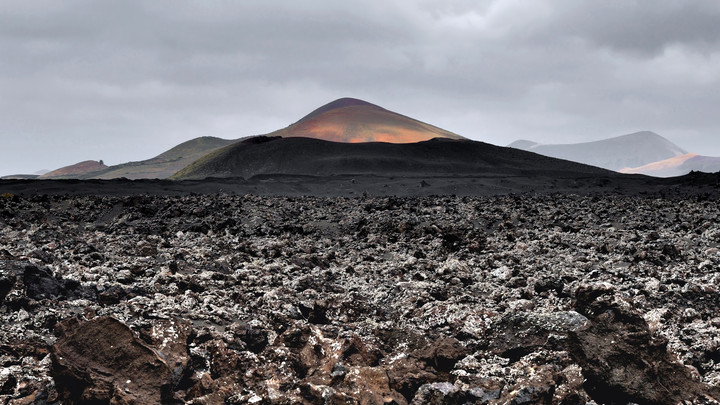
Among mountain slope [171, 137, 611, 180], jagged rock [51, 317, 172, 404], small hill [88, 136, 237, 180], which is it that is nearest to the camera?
jagged rock [51, 317, 172, 404]

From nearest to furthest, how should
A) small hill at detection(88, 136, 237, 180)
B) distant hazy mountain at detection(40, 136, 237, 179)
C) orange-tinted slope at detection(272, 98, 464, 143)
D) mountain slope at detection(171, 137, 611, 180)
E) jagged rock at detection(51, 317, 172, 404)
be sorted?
jagged rock at detection(51, 317, 172, 404)
mountain slope at detection(171, 137, 611, 180)
orange-tinted slope at detection(272, 98, 464, 143)
small hill at detection(88, 136, 237, 180)
distant hazy mountain at detection(40, 136, 237, 179)

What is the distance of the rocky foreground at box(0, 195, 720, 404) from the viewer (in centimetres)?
371

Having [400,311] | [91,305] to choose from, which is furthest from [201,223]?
[400,311]

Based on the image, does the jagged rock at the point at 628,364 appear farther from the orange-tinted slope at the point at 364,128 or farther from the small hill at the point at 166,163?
the small hill at the point at 166,163

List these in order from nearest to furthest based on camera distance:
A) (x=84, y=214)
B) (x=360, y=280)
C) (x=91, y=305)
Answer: (x=91, y=305), (x=360, y=280), (x=84, y=214)

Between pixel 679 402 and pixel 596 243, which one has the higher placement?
pixel 596 243

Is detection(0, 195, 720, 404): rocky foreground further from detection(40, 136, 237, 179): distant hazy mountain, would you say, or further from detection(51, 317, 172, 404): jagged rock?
detection(40, 136, 237, 179): distant hazy mountain

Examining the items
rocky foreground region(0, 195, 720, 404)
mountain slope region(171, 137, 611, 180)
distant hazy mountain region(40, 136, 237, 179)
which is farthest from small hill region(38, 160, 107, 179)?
rocky foreground region(0, 195, 720, 404)

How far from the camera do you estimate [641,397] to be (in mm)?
3684

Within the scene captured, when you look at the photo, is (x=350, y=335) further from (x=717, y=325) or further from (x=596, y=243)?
(x=596, y=243)

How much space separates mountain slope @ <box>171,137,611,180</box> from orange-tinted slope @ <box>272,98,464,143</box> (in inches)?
649

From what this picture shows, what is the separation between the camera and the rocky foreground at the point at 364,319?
3707mm

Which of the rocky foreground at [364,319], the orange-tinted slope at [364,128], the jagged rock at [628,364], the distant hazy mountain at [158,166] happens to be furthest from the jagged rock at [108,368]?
the distant hazy mountain at [158,166]

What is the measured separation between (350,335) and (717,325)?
11.5ft
